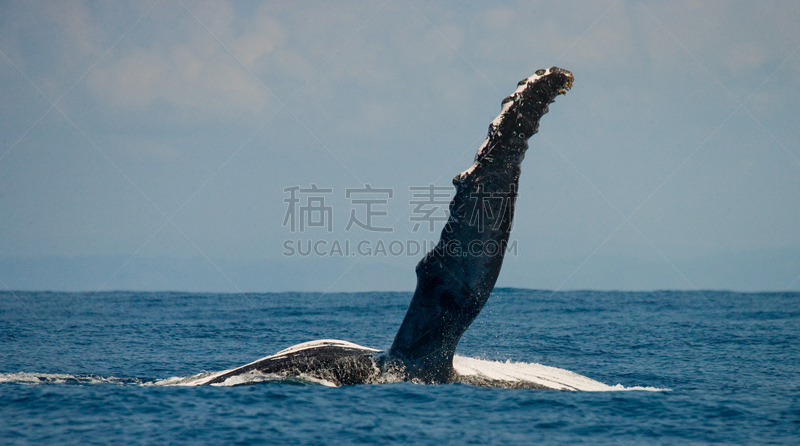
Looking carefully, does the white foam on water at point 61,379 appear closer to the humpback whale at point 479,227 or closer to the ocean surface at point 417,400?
the ocean surface at point 417,400

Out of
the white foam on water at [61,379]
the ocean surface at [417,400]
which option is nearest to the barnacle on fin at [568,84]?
the ocean surface at [417,400]

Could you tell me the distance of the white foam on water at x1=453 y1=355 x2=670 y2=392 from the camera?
8.35 meters

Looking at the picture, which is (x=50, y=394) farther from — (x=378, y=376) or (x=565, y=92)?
(x=565, y=92)

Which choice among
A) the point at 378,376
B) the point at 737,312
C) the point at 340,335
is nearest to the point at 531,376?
the point at 378,376

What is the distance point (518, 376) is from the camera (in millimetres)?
8727

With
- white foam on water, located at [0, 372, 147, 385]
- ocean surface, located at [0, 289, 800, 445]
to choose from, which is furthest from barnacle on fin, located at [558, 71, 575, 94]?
white foam on water, located at [0, 372, 147, 385]

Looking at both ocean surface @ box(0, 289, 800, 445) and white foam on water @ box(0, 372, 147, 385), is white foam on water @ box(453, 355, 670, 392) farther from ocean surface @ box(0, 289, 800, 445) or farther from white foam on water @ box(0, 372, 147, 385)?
white foam on water @ box(0, 372, 147, 385)

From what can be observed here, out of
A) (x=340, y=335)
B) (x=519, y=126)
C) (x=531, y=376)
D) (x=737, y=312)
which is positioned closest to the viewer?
(x=519, y=126)

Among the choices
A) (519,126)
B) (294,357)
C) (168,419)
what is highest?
(519,126)

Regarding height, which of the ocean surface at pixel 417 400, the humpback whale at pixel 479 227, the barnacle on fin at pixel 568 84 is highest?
the barnacle on fin at pixel 568 84

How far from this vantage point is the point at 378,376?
7.81 m

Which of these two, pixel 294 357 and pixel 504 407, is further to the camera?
pixel 294 357

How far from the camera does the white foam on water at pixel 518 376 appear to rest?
835cm

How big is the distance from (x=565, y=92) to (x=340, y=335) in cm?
1280
